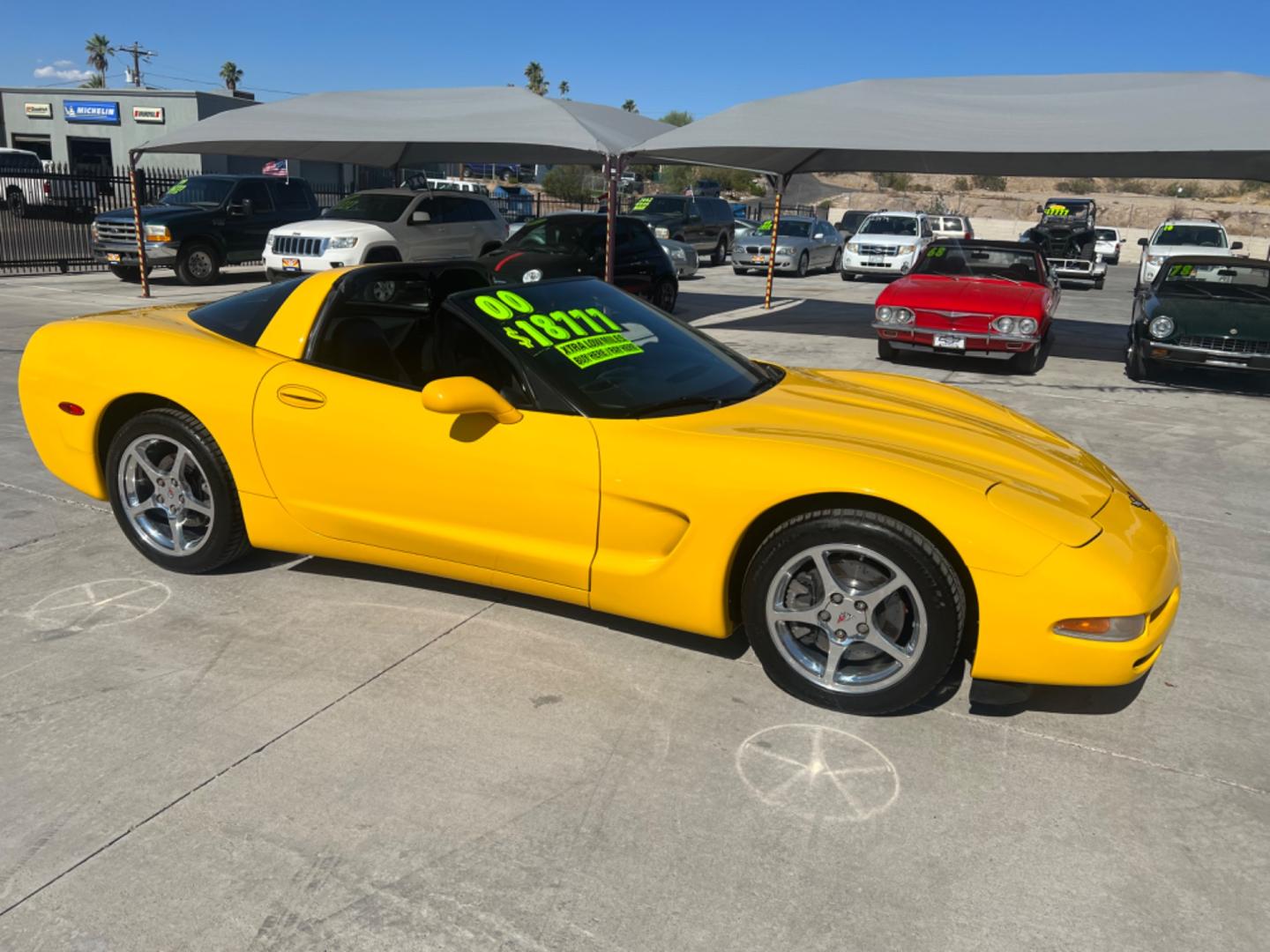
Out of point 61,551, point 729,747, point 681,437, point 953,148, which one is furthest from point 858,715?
point 953,148

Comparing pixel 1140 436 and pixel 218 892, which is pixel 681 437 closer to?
pixel 218 892

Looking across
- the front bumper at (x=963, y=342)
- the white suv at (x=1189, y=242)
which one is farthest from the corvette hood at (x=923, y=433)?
the white suv at (x=1189, y=242)

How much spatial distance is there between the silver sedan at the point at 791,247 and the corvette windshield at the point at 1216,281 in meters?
11.4

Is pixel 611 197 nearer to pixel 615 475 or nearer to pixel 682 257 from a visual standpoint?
pixel 682 257

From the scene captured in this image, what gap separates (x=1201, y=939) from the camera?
2201mm

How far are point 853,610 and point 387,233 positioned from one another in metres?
12.7

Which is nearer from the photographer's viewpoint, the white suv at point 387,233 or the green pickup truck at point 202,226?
the white suv at point 387,233

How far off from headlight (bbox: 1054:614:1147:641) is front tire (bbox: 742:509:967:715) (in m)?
0.29

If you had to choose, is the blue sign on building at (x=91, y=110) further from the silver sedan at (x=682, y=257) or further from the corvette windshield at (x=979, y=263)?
the corvette windshield at (x=979, y=263)

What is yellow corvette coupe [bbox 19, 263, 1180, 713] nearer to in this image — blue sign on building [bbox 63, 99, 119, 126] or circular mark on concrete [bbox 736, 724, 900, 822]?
circular mark on concrete [bbox 736, 724, 900, 822]

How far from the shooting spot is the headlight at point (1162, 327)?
9672mm

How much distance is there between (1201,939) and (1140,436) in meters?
6.22

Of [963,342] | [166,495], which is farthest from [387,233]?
[166,495]

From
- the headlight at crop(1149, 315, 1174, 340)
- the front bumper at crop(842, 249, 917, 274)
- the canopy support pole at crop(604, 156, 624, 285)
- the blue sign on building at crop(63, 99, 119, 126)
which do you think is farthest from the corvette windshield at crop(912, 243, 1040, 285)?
the blue sign on building at crop(63, 99, 119, 126)
